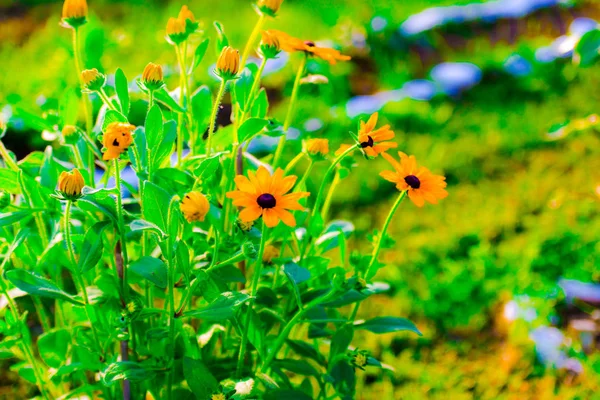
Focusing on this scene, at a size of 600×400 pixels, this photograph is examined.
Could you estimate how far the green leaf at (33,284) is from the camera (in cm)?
83

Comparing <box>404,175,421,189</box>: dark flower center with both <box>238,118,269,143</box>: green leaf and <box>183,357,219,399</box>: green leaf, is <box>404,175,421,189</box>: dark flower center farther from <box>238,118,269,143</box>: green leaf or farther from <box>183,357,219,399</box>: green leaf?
<box>183,357,219,399</box>: green leaf

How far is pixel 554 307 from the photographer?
1658mm

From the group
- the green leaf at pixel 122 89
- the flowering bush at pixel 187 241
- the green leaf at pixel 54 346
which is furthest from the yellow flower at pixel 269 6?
the green leaf at pixel 54 346

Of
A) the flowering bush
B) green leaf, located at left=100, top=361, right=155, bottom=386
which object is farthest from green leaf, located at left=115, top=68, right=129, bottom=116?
green leaf, located at left=100, top=361, right=155, bottom=386

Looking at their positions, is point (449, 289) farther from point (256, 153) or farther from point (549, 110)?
point (549, 110)

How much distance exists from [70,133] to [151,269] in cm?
24

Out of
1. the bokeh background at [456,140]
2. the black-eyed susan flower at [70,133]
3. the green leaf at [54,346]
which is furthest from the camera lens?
the bokeh background at [456,140]

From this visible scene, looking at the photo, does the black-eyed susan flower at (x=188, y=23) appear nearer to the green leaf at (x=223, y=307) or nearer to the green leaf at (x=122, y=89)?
the green leaf at (x=122, y=89)

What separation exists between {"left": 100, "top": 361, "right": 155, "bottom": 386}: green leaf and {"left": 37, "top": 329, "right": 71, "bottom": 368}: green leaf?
0.65 ft

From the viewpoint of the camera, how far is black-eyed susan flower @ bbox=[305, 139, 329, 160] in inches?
37.6

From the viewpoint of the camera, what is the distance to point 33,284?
0.85 m

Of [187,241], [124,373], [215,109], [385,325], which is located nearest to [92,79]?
[215,109]

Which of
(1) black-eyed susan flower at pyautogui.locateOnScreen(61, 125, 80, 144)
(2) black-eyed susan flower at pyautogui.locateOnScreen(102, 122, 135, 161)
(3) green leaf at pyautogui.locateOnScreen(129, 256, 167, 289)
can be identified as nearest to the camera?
(2) black-eyed susan flower at pyautogui.locateOnScreen(102, 122, 135, 161)

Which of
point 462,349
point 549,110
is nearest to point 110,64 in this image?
point 549,110
